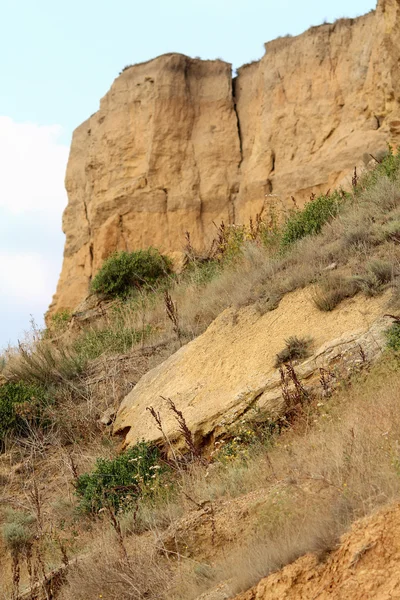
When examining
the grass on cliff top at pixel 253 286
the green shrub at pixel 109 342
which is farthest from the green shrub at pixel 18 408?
the green shrub at pixel 109 342

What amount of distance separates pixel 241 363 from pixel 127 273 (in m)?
9.57

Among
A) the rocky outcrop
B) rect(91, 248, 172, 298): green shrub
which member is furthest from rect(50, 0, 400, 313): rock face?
the rocky outcrop

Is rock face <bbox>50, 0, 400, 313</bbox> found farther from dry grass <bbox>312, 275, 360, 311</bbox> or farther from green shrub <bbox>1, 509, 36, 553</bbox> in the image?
green shrub <bbox>1, 509, 36, 553</bbox>

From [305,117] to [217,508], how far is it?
1493 centimetres

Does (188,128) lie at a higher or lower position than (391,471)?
higher

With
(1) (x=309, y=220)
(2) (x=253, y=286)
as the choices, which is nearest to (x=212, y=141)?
(1) (x=309, y=220)

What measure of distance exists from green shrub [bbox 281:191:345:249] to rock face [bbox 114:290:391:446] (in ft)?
7.60

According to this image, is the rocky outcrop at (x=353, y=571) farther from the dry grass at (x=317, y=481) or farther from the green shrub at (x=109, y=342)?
the green shrub at (x=109, y=342)

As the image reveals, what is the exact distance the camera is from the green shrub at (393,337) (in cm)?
685

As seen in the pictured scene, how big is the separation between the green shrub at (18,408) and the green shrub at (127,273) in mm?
6662

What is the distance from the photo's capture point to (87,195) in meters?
22.4

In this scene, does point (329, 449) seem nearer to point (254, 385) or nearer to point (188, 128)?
point (254, 385)

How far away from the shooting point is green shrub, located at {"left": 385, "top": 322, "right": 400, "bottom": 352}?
22.5 ft

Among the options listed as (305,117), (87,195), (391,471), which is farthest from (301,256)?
(87,195)
